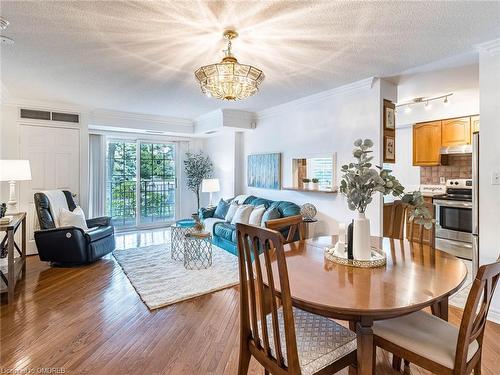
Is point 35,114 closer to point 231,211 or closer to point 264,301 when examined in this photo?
point 231,211

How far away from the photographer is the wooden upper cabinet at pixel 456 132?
4402 mm

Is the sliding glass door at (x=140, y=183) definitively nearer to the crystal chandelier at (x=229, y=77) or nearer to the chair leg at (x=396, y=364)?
the crystal chandelier at (x=229, y=77)

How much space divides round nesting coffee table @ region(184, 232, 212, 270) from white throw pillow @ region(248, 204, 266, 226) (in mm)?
781

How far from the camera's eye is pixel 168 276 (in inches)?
136

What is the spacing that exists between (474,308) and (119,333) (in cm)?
242

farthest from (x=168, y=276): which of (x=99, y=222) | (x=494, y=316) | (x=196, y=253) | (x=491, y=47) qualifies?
(x=491, y=47)

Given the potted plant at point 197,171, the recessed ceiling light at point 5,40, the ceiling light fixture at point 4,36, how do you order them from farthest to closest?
the potted plant at point 197,171
the recessed ceiling light at point 5,40
the ceiling light fixture at point 4,36

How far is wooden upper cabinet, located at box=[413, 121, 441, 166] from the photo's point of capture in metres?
4.75

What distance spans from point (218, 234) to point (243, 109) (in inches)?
90.5

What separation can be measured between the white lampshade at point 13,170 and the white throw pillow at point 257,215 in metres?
3.06

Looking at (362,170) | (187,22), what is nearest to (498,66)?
(362,170)

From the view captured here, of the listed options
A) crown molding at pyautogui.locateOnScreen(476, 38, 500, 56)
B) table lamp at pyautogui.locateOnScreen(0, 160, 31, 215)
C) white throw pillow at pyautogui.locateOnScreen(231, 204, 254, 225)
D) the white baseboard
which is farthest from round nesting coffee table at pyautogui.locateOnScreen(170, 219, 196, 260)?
crown molding at pyautogui.locateOnScreen(476, 38, 500, 56)

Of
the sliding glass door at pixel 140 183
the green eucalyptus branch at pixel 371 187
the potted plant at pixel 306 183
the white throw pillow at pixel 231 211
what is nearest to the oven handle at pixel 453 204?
the potted plant at pixel 306 183

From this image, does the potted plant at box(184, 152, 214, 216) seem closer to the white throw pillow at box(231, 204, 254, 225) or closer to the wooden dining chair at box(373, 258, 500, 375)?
the white throw pillow at box(231, 204, 254, 225)
